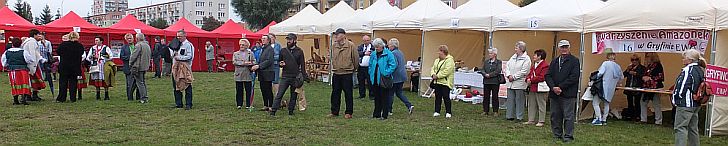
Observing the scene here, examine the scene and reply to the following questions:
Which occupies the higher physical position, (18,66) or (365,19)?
(365,19)

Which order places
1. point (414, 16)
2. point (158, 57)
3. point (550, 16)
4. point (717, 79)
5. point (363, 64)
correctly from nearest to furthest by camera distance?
point (717, 79) < point (550, 16) < point (363, 64) < point (414, 16) < point (158, 57)

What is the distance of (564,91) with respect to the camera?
7.12 metres

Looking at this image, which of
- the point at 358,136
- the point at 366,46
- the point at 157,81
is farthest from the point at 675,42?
the point at 157,81

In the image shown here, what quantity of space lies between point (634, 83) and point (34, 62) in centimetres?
946

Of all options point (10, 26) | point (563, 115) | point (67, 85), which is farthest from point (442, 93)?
point (10, 26)

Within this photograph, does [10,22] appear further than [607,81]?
Yes

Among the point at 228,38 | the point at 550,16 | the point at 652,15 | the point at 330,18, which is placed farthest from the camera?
the point at 228,38

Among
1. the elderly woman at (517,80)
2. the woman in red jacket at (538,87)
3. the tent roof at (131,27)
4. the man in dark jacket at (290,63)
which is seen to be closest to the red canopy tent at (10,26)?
the tent roof at (131,27)

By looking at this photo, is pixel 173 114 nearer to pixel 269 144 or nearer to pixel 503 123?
pixel 269 144

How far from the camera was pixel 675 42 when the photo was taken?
27.6 feet

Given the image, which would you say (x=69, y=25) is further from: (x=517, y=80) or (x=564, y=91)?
(x=564, y=91)

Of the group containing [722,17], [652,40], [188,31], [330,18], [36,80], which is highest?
[330,18]

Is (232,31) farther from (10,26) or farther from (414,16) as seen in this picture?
(414,16)

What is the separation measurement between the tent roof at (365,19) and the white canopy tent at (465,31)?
1906 millimetres
